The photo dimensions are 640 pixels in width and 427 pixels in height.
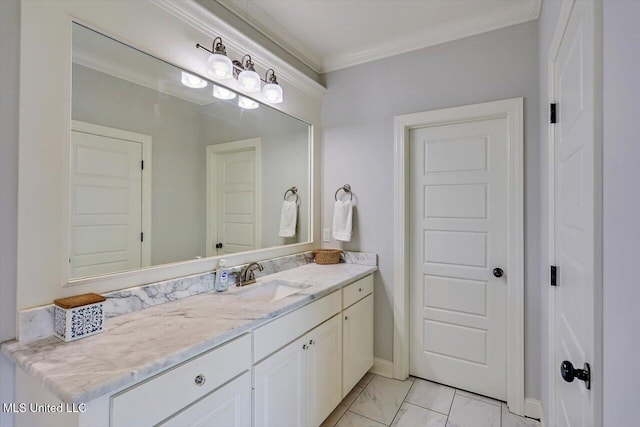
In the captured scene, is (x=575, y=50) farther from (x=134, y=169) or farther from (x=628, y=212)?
(x=134, y=169)

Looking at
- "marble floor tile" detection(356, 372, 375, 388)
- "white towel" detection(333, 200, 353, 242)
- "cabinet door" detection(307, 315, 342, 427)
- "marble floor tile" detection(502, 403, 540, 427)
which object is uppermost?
"white towel" detection(333, 200, 353, 242)

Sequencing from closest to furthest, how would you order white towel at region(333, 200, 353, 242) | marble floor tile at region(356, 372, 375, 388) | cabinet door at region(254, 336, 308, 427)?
cabinet door at region(254, 336, 308, 427), marble floor tile at region(356, 372, 375, 388), white towel at region(333, 200, 353, 242)

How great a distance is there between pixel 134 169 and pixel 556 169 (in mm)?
2038

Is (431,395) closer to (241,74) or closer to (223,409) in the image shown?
(223,409)

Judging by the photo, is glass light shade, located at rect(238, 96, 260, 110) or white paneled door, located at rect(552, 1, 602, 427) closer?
white paneled door, located at rect(552, 1, 602, 427)

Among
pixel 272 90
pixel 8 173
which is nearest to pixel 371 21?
pixel 272 90

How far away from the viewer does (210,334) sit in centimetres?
116

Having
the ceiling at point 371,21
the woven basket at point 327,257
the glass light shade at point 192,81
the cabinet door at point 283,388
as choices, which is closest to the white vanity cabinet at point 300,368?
the cabinet door at point 283,388

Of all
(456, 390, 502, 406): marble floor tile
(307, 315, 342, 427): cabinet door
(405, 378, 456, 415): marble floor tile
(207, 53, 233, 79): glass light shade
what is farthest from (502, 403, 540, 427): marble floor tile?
(207, 53, 233, 79): glass light shade

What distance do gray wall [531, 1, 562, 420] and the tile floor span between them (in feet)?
1.15

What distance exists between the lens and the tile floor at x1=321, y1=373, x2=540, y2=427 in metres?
1.98

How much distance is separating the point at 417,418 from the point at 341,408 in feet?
1.65

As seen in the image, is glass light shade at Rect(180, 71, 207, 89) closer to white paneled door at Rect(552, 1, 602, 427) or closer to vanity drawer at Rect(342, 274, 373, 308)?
vanity drawer at Rect(342, 274, 373, 308)

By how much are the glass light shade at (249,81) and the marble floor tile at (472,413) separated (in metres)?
2.50
